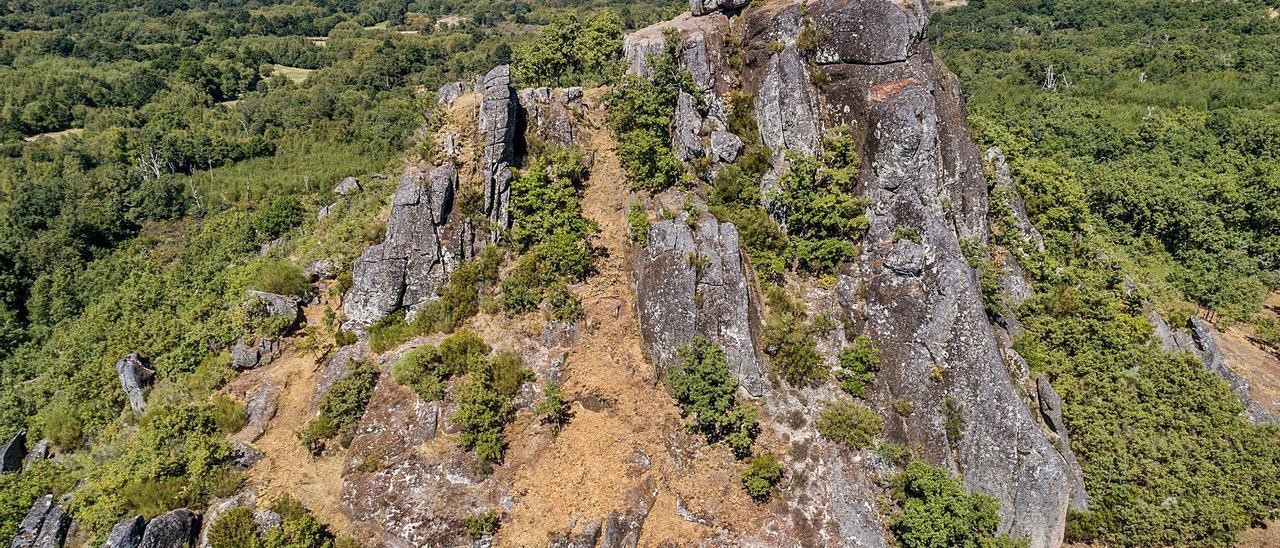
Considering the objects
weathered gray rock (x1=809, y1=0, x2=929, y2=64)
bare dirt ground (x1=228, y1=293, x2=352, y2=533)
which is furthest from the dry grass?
weathered gray rock (x1=809, y1=0, x2=929, y2=64)

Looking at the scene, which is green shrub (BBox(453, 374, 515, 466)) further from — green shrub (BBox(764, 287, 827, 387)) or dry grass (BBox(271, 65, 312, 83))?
dry grass (BBox(271, 65, 312, 83))

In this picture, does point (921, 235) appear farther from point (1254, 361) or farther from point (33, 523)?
point (33, 523)

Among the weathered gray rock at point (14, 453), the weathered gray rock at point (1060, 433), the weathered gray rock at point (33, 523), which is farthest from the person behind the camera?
the weathered gray rock at point (14, 453)

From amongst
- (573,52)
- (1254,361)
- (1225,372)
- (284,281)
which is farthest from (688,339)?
(1254,361)

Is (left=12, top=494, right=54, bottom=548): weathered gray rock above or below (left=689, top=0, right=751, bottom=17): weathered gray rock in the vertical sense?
below

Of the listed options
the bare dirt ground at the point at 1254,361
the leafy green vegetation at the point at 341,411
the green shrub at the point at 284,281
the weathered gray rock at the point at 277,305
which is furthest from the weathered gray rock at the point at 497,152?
the bare dirt ground at the point at 1254,361

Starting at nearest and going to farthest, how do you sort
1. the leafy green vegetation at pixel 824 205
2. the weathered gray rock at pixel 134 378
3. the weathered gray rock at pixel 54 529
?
the weathered gray rock at pixel 54 529, the leafy green vegetation at pixel 824 205, the weathered gray rock at pixel 134 378

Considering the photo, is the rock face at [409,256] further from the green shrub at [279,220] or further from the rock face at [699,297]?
the green shrub at [279,220]
